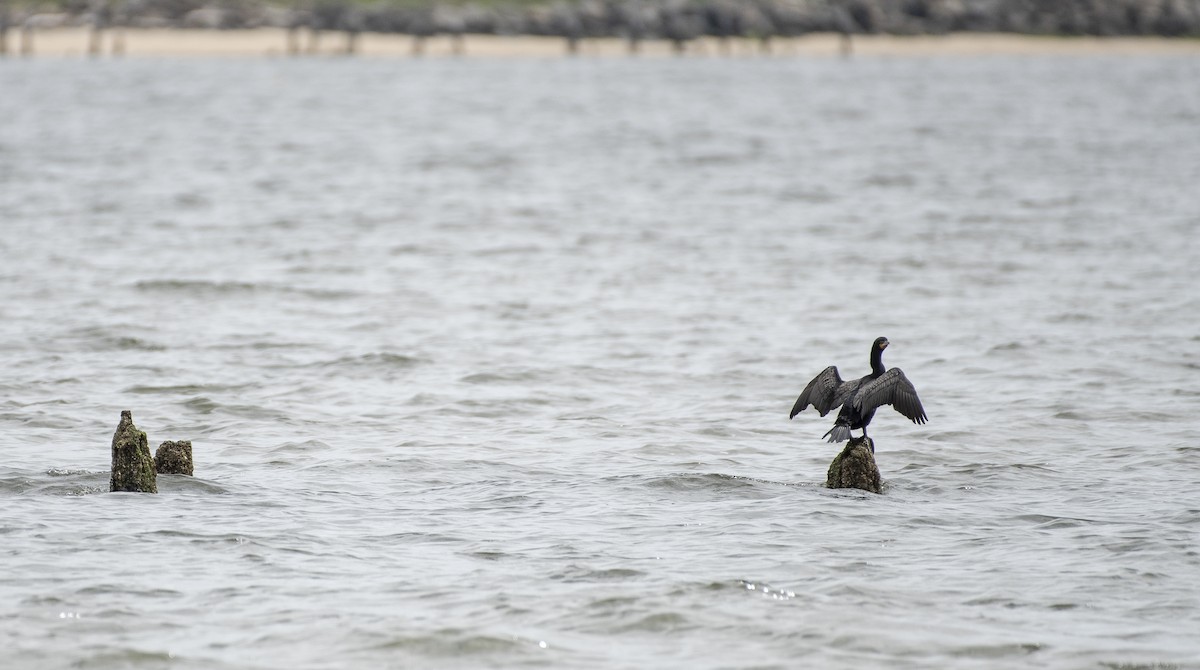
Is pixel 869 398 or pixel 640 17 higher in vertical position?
pixel 640 17

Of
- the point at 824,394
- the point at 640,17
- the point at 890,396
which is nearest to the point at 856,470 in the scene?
the point at 824,394

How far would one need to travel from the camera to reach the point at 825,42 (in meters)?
146

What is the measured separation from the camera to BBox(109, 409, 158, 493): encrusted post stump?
1220 centimetres

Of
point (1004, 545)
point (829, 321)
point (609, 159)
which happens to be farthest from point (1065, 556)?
point (609, 159)

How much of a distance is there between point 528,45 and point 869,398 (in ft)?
427

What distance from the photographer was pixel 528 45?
140 m

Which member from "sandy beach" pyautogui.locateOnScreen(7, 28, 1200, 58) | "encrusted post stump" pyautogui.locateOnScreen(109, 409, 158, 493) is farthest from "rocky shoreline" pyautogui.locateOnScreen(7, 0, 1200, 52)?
"encrusted post stump" pyautogui.locateOnScreen(109, 409, 158, 493)

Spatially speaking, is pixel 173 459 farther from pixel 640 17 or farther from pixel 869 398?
pixel 640 17

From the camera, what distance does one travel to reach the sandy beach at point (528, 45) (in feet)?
443

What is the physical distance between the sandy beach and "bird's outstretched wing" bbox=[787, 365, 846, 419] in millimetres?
124310

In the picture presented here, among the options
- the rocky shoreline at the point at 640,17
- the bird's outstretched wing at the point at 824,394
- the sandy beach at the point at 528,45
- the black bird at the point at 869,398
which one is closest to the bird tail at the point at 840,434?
the black bird at the point at 869,398

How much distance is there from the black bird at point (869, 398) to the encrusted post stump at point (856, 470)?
0.17 meters

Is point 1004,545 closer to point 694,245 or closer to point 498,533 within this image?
point 498,533

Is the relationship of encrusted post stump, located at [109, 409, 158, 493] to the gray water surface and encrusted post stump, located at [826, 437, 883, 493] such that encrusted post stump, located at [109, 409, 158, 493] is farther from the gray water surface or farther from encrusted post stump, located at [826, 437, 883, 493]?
encrusted post stump, located at [826, 437, 883, 493]
